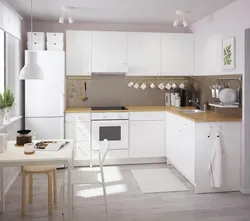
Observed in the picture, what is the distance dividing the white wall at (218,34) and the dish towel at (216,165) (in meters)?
0.96

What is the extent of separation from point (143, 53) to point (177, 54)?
601mm

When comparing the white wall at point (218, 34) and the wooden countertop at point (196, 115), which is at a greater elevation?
the white wall at point (218, 34)

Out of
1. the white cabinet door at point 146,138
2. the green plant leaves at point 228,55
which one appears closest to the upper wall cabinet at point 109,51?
the white cabinet door at point 146,138

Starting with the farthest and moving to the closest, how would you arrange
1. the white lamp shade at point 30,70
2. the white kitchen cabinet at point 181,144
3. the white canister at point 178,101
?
the white canister at point 178,101 < the white kitchen cabinet at point 181,144 < the white lamp shade at point 30,70

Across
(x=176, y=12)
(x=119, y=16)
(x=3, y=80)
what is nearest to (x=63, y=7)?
(x=119, y=16)

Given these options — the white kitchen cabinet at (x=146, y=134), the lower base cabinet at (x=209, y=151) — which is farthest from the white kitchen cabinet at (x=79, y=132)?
the lower base cabinet at (x=209, y=151)

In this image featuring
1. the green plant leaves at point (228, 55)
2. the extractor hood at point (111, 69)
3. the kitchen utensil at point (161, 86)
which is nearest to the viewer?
the green plant leaves at point (228, 55)

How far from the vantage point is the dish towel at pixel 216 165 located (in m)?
3.94

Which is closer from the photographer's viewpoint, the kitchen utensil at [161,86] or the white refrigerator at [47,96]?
the white refrigerator at [47,96]

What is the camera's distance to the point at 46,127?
5.07m

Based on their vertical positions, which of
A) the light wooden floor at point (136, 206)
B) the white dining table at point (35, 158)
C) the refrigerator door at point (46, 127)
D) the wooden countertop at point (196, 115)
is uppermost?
the wooden countertop at point (196, 115)

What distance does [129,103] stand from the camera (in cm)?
594

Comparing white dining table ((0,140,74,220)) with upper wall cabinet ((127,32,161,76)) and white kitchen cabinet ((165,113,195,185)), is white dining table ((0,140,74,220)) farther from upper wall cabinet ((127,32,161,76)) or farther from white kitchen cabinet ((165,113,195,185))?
upper wall cabinet ((127,32,161,76))

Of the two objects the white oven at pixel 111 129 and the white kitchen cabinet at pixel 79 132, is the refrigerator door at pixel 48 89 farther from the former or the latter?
the white oven at pixel 111 129
